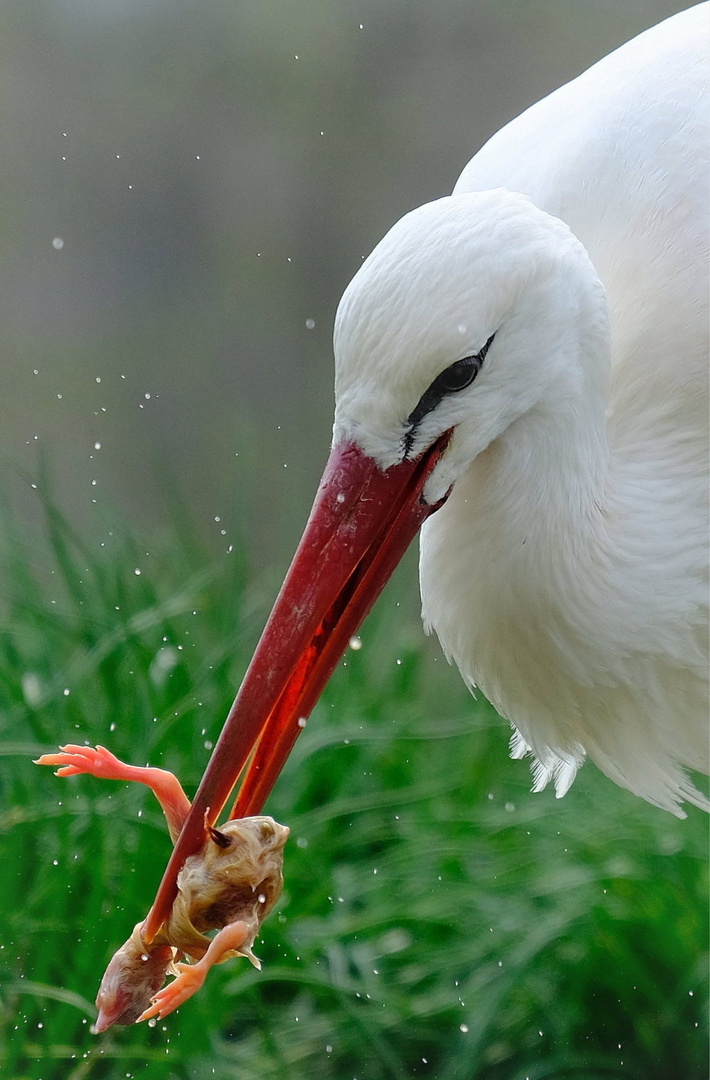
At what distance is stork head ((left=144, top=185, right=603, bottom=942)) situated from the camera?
3.53 feet

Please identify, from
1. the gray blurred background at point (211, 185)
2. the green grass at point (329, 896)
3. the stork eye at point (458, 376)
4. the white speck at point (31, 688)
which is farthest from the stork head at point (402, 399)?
the gray blurred background at point (211, 185)

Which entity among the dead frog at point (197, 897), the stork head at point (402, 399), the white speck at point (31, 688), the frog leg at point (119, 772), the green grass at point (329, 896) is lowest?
the green grass at point (329, 896)

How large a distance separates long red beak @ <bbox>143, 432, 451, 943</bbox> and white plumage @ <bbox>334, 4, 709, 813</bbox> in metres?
0.03

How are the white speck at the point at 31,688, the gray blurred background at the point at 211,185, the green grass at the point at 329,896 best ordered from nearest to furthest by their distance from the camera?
1. the green grass at the point at 329,896
2. the white speck at the point at 31,688
3. the gray blurred background at the point at 211,185

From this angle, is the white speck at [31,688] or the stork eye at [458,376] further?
the white speck at [31,688]

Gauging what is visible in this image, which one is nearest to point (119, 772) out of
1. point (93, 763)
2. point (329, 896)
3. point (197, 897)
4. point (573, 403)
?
point (93, 763)

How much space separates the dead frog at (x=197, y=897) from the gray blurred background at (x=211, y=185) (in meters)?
2.41

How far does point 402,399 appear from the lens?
1.09 meters

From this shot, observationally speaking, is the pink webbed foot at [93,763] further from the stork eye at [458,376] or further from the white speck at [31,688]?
the white speck at [31,688]

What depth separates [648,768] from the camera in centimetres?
152

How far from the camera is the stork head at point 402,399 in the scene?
3.53 ft

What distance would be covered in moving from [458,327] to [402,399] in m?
0.08

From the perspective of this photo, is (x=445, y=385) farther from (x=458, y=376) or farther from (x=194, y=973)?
(x=194, y=973)

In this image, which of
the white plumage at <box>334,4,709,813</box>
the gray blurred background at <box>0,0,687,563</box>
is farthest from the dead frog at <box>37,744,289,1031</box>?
the gray blurred background at <box>0,0,687,563</box>
